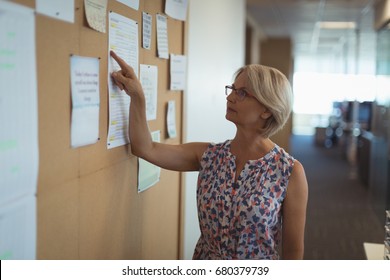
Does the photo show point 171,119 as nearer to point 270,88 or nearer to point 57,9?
point 270,88

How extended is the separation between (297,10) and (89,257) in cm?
805

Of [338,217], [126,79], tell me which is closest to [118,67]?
[126,79]

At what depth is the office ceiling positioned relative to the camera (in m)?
8.26

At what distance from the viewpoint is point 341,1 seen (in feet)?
25.7

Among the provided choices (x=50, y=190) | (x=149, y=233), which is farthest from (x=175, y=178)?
(x=50, y=190)

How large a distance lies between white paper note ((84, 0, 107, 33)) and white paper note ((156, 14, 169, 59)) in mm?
592

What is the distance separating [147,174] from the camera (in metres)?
2.17

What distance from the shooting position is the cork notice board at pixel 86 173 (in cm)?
128

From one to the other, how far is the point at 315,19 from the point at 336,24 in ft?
2.82

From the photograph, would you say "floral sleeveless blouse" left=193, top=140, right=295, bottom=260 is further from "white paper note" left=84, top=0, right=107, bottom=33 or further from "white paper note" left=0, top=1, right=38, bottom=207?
"white paper note" left=0, top=1, right=38, bottom=207

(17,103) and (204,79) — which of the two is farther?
(204,79)

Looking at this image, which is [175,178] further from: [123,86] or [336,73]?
[336,73]

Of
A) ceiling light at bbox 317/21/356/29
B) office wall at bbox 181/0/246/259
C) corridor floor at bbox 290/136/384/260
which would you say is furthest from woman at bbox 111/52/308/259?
ceiling light at bbox 317/21/356/29

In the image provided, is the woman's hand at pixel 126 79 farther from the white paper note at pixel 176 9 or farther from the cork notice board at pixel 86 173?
the white paper note at pixel 176 9
